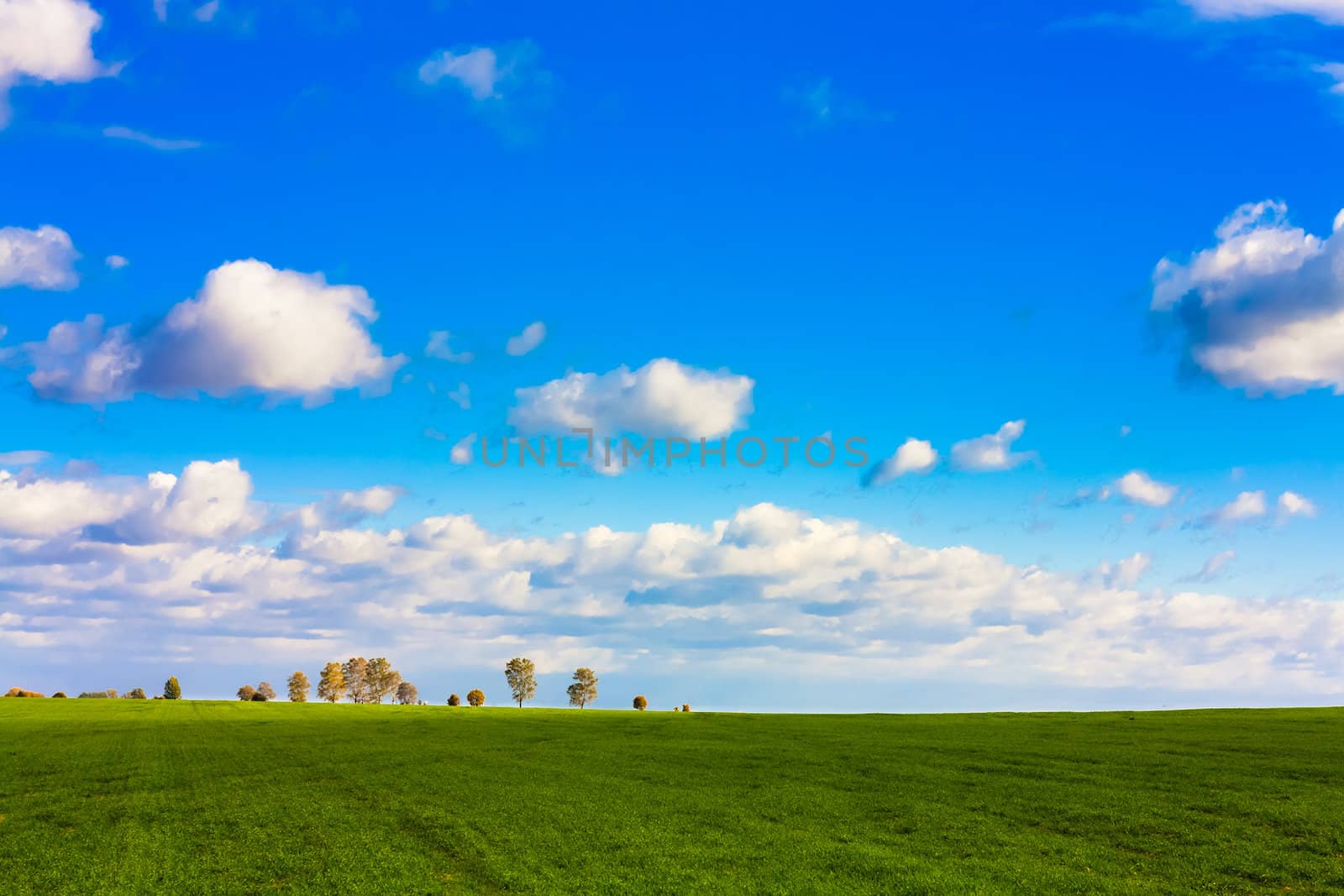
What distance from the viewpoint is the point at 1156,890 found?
75.5 ft

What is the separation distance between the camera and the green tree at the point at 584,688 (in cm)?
18275

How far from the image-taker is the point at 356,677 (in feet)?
641

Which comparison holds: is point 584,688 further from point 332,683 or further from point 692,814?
point 692,814

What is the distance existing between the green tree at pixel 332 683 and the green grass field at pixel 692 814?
138614mm

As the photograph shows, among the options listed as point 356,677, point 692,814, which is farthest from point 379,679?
point 692,814

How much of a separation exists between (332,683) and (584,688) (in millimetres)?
56436

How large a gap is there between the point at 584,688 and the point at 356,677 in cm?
5180

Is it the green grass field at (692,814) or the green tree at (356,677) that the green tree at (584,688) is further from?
Answer: the green grass field at (692,814)

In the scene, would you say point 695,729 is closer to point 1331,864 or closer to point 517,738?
point 517,738

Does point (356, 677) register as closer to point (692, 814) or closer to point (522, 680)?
point (522, 680)

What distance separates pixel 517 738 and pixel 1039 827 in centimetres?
4094

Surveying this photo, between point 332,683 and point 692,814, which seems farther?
point 332,683

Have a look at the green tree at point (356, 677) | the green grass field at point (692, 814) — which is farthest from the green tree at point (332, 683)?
the green grass field at point (692, 814)

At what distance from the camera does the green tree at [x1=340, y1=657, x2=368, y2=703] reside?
195000 mm
